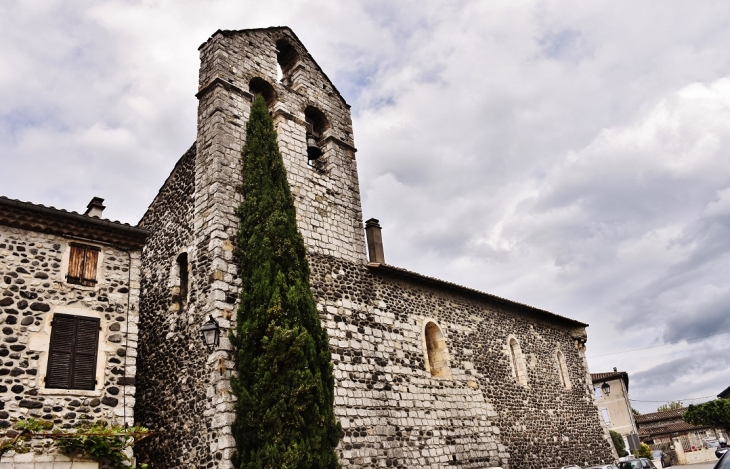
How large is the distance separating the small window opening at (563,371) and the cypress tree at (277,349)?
12.8m

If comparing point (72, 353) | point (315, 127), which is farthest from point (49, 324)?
point (315, 127)

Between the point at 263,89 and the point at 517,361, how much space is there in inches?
462

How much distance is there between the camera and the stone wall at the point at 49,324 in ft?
→ 28.4

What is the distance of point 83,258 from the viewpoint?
10.1m

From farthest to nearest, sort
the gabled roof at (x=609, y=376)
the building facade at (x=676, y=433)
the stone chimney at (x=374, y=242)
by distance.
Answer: the building facade at (x=676, y=433), the gabled roof at (x=609, y=376), the stone chimney at (x=374, y=242)

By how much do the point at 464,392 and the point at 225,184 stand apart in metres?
8.43

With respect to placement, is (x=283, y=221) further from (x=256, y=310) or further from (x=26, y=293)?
(x=26, y=293)

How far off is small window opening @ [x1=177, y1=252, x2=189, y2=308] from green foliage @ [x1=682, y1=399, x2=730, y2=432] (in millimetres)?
35063

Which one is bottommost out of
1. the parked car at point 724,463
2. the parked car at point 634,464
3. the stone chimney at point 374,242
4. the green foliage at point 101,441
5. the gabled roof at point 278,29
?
the parked car at point 634,464

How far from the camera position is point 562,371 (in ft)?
67.8

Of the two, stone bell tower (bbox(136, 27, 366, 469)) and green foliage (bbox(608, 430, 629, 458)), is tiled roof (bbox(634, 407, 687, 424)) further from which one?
stone bell tower (bbox(136, 27, 366, 469))

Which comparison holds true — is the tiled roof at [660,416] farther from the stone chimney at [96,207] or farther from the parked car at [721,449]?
the stone chimney at [96,207]

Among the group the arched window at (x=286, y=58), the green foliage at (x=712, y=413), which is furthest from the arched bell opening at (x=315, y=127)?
the green foliage at (x=712, y=413)

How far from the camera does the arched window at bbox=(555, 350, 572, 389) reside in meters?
20.3
